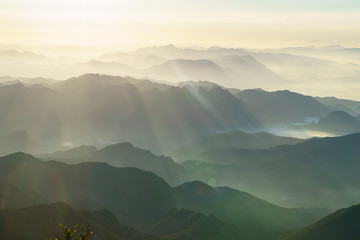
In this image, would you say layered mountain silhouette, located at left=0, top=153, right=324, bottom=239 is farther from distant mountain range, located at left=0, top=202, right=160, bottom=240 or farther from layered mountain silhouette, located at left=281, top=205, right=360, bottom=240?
distant mountain range, located at left=0, top=202, right=160, bottom=240

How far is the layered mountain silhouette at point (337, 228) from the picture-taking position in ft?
458

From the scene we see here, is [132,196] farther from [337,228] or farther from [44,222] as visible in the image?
[337,228]

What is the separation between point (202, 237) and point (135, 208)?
4713 centimetres

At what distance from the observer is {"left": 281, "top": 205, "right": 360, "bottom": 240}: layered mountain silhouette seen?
13950 cm

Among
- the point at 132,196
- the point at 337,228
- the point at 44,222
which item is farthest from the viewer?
the point at 132,196

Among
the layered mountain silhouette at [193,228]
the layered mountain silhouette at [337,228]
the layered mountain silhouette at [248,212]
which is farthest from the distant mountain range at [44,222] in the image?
the layered mountain silhouette at [248,212]

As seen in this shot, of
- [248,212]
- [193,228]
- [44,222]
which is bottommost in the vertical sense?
[193,228]

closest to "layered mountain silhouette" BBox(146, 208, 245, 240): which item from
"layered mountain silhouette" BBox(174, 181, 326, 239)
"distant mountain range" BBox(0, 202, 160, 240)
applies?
"layered mountain silhouette" BBox(174, 181, 326, 239)

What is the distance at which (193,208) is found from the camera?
192 meters

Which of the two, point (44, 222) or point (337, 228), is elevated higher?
point (44, 222)

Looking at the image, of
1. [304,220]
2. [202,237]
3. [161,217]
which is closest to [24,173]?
[161,217]

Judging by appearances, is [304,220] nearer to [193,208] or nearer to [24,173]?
[193,208]

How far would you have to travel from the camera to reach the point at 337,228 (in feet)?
465

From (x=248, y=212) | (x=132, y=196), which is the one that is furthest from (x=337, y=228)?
(x=132, y=196)
